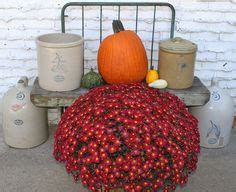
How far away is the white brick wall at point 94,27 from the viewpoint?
327 cm

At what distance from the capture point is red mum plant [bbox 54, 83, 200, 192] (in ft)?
5.97

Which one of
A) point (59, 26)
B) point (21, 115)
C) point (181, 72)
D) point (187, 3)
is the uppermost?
point (187, 3)

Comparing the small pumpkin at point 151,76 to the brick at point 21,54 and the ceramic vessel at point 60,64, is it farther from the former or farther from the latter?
the brick at point 21,54

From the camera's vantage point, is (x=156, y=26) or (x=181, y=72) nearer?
(x=181, y=72)

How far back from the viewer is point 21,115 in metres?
3.09

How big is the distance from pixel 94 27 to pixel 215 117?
1.34 m

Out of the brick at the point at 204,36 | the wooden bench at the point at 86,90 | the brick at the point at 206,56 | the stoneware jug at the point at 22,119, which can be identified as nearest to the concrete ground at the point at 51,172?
the stoneware jug at the point at 22,119

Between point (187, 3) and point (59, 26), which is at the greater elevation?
point (187, 3)

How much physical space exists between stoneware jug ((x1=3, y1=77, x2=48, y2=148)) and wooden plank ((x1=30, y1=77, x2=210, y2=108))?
0.55 ft

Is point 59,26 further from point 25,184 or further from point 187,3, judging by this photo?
point 25,184

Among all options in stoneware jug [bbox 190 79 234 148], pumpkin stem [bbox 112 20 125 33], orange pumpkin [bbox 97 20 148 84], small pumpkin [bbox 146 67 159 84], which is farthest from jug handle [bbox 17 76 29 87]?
stoneware jug [bbox 190 79 234 148]

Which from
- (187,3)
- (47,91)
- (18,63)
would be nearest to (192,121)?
(47,91)

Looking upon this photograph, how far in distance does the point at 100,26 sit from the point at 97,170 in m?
1.76

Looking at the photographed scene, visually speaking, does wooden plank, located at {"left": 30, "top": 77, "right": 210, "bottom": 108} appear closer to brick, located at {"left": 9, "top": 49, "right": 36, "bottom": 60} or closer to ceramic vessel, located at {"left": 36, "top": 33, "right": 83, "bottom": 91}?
ceramic vessel, located at {"left": 36, "top": 33, "right": 83, "bottom": 91}
